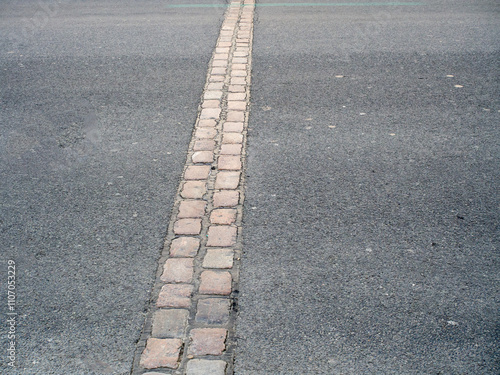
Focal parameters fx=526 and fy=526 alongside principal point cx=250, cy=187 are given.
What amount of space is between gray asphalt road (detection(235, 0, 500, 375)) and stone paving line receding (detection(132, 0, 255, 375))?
11 cm

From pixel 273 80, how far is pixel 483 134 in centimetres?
223

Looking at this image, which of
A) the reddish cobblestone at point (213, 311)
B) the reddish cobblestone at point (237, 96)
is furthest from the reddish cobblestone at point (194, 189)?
the reddish cobblestone at point (237, 96)

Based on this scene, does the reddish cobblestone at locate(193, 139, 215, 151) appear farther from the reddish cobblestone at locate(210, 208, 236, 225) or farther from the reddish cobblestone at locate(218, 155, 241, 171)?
the reddish cobblestone at locate(210, 208, 236, 225)

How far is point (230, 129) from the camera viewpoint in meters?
Result: 4.73

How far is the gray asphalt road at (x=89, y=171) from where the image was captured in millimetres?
2719

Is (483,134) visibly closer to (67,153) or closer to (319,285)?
(319,285)

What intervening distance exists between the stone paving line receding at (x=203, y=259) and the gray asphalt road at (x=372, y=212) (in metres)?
0.11

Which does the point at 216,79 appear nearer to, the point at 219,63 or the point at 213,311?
the point at 219,63

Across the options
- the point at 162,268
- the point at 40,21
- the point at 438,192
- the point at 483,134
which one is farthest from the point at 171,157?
the point at 40,21

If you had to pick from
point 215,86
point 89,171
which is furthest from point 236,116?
point 89,171

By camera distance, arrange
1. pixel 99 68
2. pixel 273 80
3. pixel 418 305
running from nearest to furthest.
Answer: pixel 418 305, pixel 273 80, pixel 99 68

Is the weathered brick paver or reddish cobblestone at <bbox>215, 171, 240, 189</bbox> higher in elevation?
reddish cobblestone at <bbox>215, 171, 240, 189</bbox>

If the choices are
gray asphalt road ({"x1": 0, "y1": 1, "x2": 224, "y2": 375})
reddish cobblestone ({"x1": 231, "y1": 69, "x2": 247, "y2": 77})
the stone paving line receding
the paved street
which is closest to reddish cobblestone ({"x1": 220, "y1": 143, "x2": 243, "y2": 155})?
the stone paving line receding

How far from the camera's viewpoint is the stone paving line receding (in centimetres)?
257
